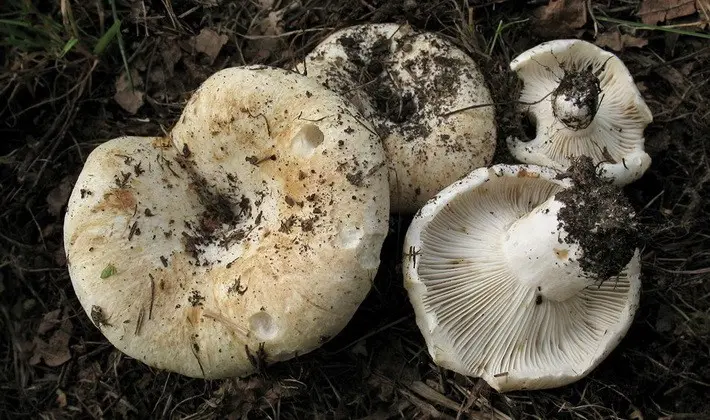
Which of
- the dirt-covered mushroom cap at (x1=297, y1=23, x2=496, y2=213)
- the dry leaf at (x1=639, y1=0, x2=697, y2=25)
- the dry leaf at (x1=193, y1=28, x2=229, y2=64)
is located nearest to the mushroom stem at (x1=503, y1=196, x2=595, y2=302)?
the dirt-covered mushroom cap at (x1=297, y1=23, x2=496, y2=213)

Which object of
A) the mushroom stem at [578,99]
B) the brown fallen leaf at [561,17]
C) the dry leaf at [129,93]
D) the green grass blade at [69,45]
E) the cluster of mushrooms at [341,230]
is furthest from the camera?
the dry leaf at [129,93]

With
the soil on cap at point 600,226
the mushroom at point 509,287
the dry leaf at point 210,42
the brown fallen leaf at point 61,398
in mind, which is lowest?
the brown fallen leaf at point 61,398

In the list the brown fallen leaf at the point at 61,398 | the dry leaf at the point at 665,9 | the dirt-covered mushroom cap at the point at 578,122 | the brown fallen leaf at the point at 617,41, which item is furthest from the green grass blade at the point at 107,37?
the dry leaf at the point at 665,9

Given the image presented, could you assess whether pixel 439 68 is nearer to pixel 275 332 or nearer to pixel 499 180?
pixel 499 180

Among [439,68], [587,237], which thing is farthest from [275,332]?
[439,68]

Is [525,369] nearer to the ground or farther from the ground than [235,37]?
nearer to the ground

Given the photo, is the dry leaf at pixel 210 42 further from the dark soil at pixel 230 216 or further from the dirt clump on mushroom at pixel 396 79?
the dirt clump on mushroom at pixel 396 79
